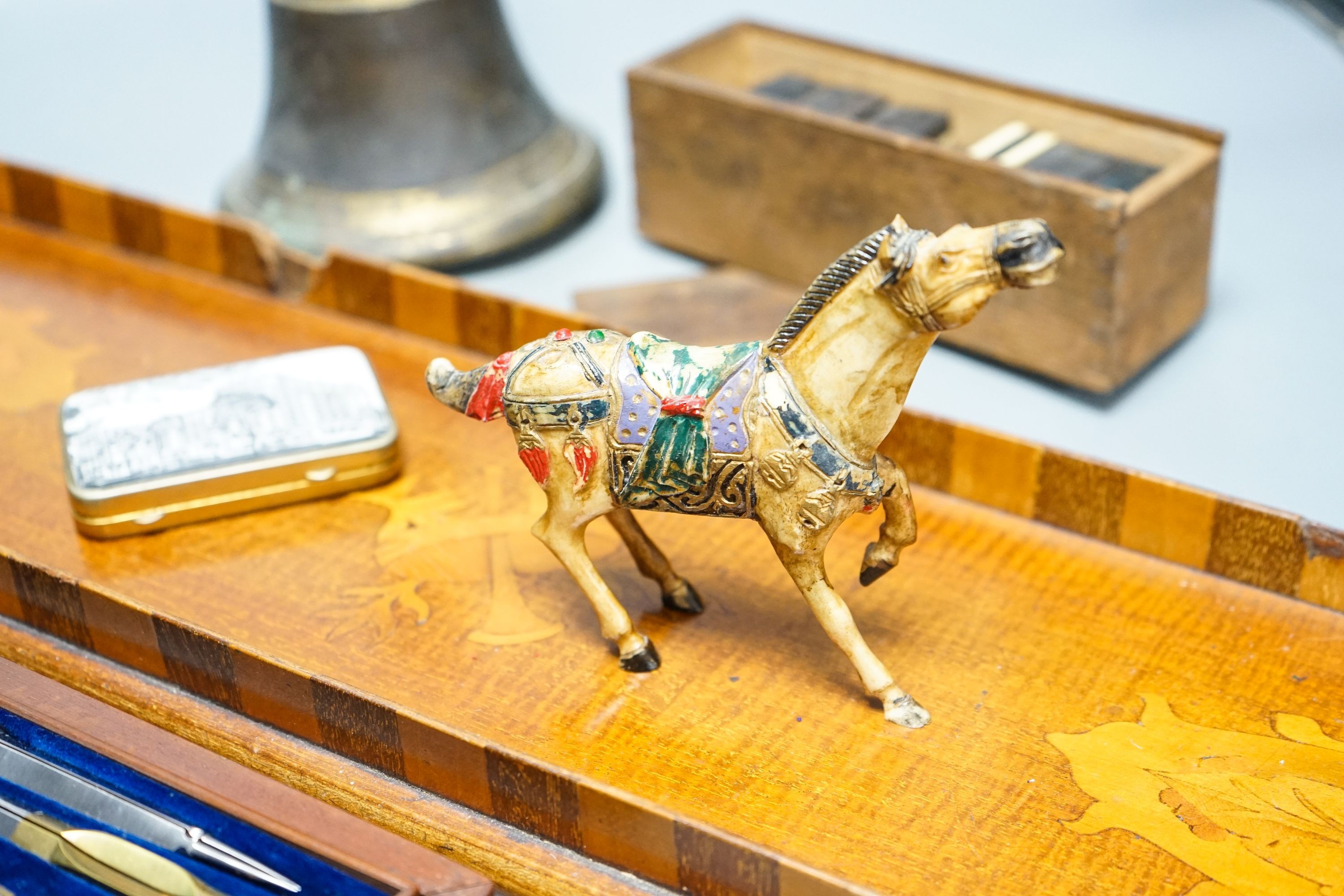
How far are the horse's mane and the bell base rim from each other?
144 centimetres

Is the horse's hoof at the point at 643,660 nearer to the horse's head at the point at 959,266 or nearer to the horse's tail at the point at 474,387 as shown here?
the horse's tail at the point at 474,387

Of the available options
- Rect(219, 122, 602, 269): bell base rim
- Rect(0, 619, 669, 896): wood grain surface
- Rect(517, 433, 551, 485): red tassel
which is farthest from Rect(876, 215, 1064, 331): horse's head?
Rect(219, 122, 602, 269): bell base rim

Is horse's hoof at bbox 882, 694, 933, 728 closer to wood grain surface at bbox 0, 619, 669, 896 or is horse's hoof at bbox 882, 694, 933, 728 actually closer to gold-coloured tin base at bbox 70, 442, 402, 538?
wood grain surface at bbox 0, 619, 669, 896

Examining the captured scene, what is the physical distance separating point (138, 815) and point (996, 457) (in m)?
1.08

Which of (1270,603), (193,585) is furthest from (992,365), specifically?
(193,585)

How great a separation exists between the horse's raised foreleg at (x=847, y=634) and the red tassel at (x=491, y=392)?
0.33 metres

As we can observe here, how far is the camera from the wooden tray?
1.52 m

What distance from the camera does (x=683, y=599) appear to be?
1.82m

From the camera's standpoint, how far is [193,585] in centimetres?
192

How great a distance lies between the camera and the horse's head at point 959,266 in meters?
1.37

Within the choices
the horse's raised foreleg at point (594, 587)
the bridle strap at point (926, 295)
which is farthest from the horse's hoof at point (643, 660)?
the bridle strap at point (926, 295)

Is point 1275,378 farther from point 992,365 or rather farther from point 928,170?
point 928,170

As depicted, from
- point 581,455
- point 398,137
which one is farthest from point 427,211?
point 581,455

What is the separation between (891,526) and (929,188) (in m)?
1.05
